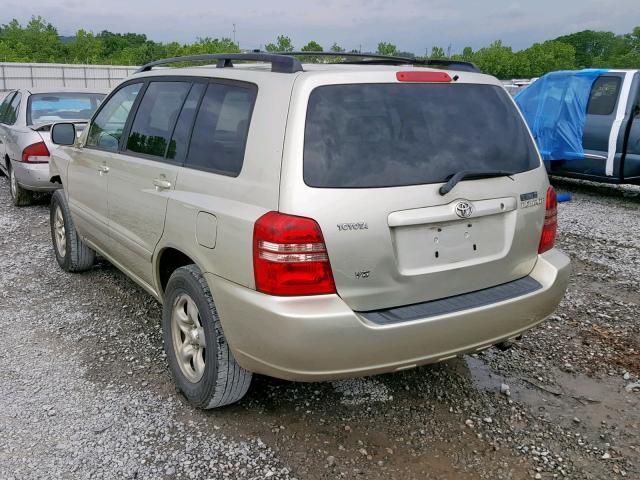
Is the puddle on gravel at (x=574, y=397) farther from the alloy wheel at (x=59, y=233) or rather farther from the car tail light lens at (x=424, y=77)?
the alloy wheel at (x=59, y=233)

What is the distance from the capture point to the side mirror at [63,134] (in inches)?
183

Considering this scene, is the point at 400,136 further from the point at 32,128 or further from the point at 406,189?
the point at 32,128

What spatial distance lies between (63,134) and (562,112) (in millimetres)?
7630

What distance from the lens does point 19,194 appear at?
25.5 feet

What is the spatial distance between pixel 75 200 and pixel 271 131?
9.11 feet

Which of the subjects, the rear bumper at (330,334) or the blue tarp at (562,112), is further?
the blue tarp at (562,112)

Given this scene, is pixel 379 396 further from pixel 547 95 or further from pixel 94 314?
pixel 547 95

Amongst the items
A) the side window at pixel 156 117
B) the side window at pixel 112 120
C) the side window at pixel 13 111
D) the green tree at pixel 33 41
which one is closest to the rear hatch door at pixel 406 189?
the side window at pixel 156 117

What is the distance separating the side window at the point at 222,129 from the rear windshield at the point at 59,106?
220 inches

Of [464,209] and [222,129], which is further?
[222,129]

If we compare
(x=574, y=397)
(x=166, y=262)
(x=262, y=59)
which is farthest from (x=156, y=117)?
(x=574, y=397)

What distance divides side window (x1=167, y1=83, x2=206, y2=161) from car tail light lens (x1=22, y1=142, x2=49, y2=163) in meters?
4.68

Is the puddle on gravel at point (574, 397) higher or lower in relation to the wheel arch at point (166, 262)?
lower

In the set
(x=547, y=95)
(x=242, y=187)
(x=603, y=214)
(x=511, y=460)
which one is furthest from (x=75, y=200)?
(x=547, y=95)
